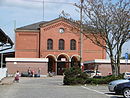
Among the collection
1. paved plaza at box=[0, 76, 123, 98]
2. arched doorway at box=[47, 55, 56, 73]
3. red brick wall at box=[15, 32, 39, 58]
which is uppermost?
red brick wall at box=[15, 32, 39, 58]

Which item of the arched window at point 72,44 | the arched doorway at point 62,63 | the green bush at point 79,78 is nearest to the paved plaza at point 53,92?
the green bush at point 79,78

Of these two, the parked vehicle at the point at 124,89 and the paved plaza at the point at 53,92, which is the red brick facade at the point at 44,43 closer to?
the paved plaza at the point at 53,92

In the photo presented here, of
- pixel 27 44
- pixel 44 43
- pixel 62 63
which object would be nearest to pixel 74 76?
pixel 44 43

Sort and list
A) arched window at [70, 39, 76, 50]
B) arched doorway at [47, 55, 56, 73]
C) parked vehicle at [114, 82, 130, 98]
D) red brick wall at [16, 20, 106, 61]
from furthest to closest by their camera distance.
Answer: arched window at [70, 39, 76, 50]
arched doorway at [47, 55, 56, 73]
red brick wall at [16, 20, 106, 61]
parked vehicle at [114, 82, 130, 98]

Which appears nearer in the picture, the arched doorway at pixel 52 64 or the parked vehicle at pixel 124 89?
the parked vehicle at pixel 124 89

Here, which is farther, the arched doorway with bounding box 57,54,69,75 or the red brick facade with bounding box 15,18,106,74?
the arched doorway with bounding box 57,54,69,75

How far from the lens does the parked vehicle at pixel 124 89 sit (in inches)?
699

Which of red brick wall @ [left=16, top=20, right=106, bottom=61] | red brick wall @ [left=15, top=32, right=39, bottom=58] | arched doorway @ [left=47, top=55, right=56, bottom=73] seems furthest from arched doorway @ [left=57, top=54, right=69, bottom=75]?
red brick wall @ [left=15, top=32, right=39, bottom=58]

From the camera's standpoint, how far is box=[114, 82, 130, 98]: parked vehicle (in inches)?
699

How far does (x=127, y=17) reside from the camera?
32125 mm

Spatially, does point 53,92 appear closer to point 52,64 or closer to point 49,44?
point 49,44

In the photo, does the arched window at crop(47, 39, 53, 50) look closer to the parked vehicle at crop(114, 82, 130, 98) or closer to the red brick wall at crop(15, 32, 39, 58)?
the red brick wall at crop(15, 32, 39, 58)

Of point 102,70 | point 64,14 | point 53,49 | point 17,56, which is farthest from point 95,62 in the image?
point 64,14

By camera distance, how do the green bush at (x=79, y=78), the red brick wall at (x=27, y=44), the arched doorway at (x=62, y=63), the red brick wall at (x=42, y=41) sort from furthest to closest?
the arched doorway at (x=62, y=63) < the red brick wall at (x=42, y=41) < the red brick wall at (x=27, y=44) < the green bush at (x=79, y=78)
